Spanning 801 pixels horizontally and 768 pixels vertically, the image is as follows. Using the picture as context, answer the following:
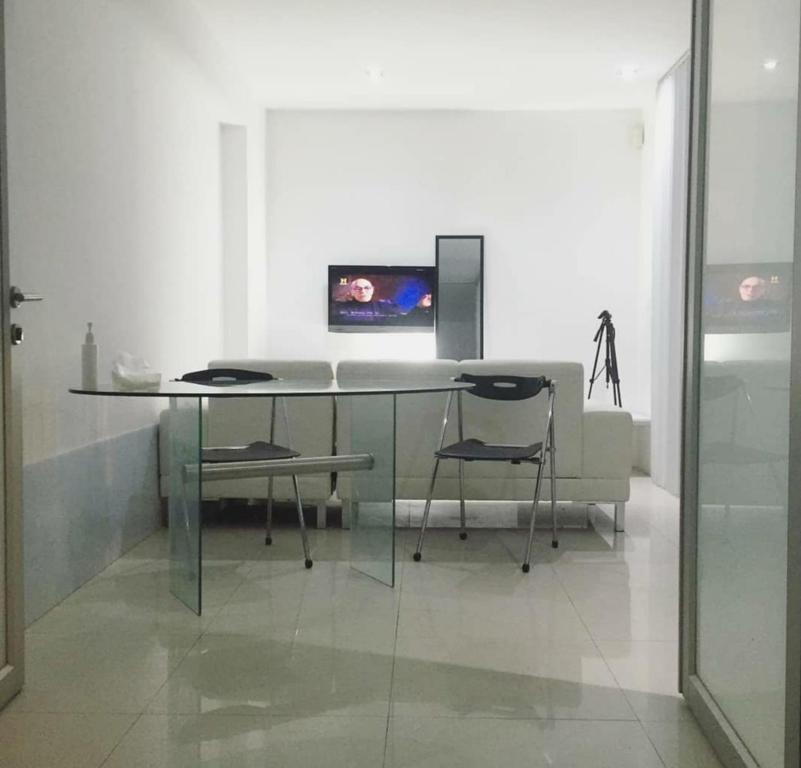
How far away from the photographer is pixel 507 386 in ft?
13.9

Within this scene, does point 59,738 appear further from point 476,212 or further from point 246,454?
point 476,212

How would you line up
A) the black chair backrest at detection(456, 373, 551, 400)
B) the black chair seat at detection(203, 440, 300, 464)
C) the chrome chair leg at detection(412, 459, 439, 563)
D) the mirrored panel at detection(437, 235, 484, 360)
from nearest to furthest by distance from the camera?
1. the black chair seat at detection(203, 440, 300, 464)
2. the chrome chair leg at detection(412, 459, 439, 563)
3. the black chair backrest at detection(456, 373, 551, 400)
4. the mirrored panel at detection(437, 235, 484, 360)

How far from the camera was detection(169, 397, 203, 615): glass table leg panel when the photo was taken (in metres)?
3.12

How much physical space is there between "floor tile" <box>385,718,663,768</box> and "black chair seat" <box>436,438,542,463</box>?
1.69m

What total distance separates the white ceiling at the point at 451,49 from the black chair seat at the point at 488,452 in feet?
9.54

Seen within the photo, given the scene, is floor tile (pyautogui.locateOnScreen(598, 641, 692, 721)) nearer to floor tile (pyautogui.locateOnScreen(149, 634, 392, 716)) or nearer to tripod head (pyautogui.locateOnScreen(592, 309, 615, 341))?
floor tile (pyautogui.locateOnScreen(149, 634, 392, 716))

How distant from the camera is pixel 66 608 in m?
3.23

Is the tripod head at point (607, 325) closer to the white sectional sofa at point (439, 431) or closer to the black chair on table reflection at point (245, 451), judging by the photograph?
the white sectional sofa at point (439, 431)

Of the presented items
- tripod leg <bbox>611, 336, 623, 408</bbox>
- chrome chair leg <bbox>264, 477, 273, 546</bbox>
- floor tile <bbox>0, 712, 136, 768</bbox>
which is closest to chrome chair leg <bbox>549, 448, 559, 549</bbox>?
chrome chair leg <bbox>264, 477, 273, 546</bbox>

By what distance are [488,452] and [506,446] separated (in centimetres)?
25

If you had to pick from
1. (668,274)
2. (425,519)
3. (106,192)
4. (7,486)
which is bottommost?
(425,519)

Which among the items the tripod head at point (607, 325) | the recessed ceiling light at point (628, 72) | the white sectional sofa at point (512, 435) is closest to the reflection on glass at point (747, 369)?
the white sectional sofa at point (512, 435)

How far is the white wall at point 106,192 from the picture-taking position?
10.4 ft

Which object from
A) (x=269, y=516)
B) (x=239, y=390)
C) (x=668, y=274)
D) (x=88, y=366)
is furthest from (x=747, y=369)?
(x=668, y=274)
